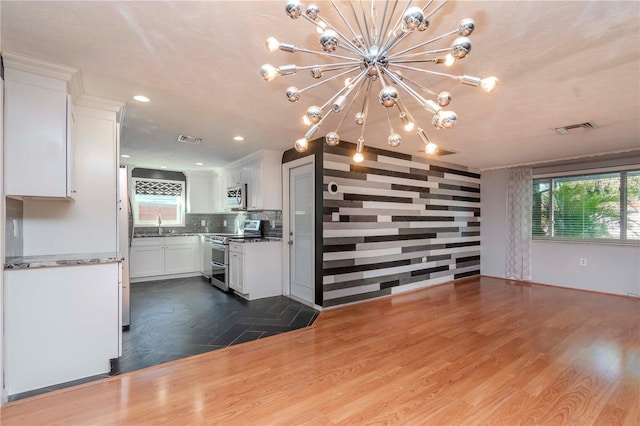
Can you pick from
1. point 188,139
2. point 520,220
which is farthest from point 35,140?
point 520,220

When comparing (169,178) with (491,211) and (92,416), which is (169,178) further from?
(491,211)

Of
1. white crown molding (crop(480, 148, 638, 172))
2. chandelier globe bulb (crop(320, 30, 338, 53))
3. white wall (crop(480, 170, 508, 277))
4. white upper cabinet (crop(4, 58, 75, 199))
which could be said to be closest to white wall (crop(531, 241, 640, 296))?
white wall (crop(480, 170, 508, 277))

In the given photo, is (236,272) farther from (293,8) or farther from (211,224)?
(293,8)

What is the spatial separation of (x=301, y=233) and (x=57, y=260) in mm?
2730

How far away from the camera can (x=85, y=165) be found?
262 cm

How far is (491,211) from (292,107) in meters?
5.05

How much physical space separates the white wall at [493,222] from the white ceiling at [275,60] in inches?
91.5

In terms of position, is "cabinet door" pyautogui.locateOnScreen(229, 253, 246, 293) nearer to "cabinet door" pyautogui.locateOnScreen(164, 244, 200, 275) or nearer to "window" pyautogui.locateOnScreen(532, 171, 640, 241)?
"cabinet door" pyautogui.locateOnScreen(164, 244, 200, 275)

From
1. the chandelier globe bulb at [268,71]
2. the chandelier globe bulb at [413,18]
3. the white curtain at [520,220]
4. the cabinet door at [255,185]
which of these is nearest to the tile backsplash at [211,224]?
the cabinet door at [255,185]

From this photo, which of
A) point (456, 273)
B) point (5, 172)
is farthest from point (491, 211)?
point (5, 172)

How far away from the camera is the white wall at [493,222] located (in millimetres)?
5895

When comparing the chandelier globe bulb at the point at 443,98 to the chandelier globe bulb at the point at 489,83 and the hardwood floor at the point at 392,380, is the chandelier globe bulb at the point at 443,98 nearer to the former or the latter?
the chandelier globe bulb at the point at 489,83

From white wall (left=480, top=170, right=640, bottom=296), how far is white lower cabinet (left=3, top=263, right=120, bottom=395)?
6.32 m

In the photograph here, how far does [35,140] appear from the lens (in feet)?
6.84
